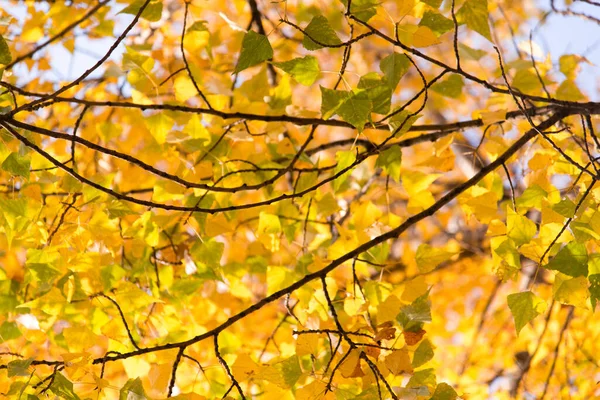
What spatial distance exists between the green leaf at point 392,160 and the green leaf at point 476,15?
362 millimetres

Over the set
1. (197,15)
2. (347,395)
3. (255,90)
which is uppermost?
(197,15)

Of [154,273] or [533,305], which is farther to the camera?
[154,273]

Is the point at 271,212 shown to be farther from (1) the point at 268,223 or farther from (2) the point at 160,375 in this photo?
(2) the point at 160,375

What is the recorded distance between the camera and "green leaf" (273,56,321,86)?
1.17 m

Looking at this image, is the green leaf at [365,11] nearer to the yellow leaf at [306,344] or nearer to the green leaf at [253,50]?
the green leaf at [253,50]

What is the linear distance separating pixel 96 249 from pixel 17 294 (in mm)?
353

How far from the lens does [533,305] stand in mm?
1239

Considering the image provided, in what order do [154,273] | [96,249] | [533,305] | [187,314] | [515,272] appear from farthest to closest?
1. [187,314]
2. [154,273]
3. [96,249]
4. [515,272]
5. [533,305]

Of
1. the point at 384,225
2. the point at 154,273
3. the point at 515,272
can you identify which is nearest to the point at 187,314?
the point at 154,273

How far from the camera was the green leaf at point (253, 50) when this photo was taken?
1.16m

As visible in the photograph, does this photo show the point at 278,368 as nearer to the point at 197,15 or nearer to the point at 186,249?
the point at 186,249

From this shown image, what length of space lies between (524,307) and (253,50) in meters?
0.71

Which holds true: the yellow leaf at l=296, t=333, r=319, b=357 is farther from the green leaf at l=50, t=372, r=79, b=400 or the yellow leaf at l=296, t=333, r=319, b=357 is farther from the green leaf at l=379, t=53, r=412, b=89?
the green leaf at l=379, t=53, r=412, b=89

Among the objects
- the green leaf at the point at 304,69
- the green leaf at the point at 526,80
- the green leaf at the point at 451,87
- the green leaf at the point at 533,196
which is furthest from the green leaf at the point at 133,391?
the green leaf at the point at 526,80
